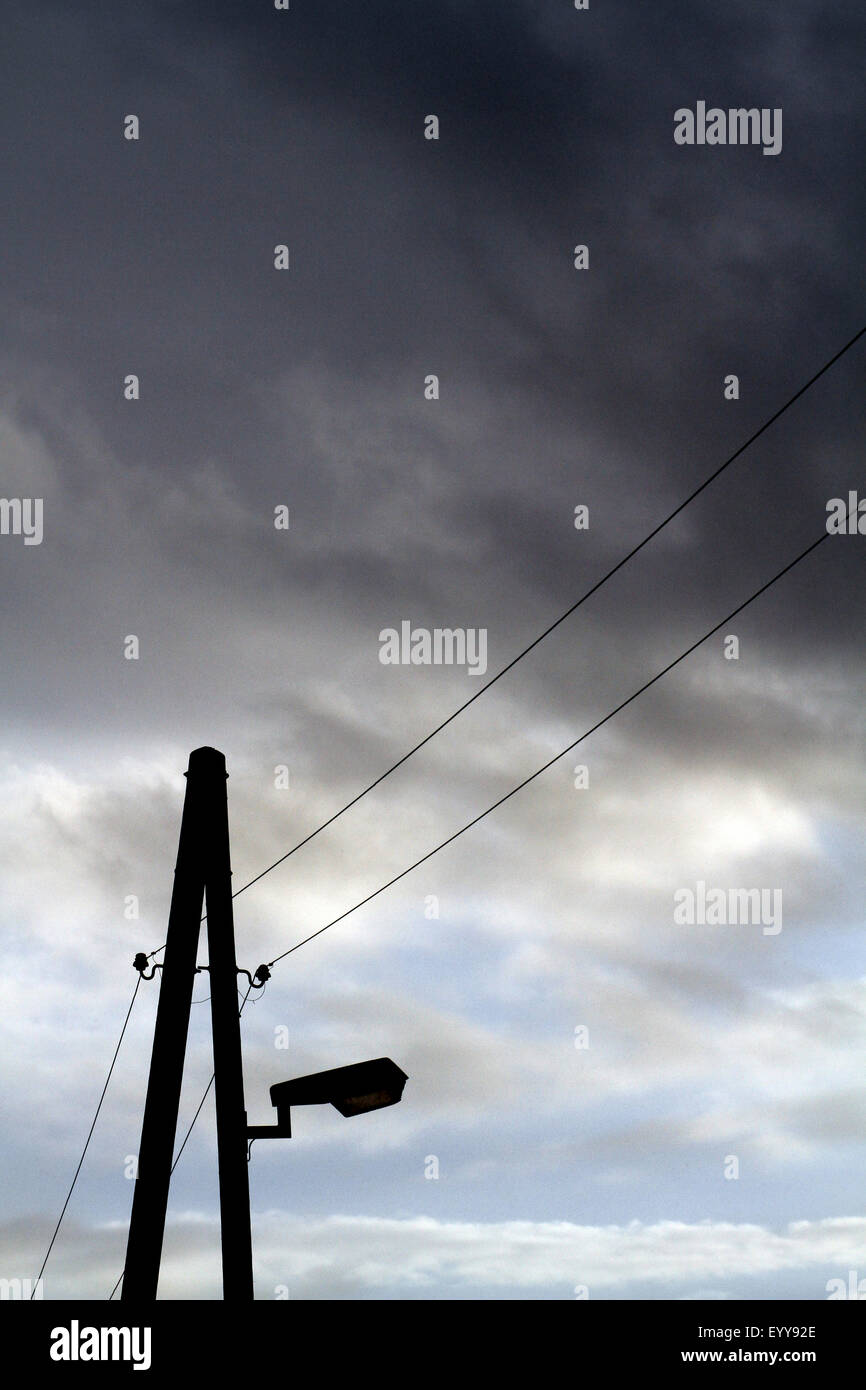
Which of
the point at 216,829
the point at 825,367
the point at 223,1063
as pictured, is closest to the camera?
the point at 825,367

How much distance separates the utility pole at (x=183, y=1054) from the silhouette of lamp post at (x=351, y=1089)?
0.41 m

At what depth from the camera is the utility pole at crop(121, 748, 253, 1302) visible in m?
8.68

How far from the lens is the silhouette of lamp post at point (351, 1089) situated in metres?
9.38

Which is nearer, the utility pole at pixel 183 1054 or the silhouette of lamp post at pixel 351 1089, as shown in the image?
the utility pole at pixel 183 1054

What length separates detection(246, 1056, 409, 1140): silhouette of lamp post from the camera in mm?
9383

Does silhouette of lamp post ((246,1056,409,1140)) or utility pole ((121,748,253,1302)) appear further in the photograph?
silhouette of lamp post ((246,1056,409,1140))

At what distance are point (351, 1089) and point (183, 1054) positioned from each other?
128 cm

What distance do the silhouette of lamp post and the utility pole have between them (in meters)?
0.41

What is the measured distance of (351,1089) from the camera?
938 centimetres

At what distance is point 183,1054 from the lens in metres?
9.13
